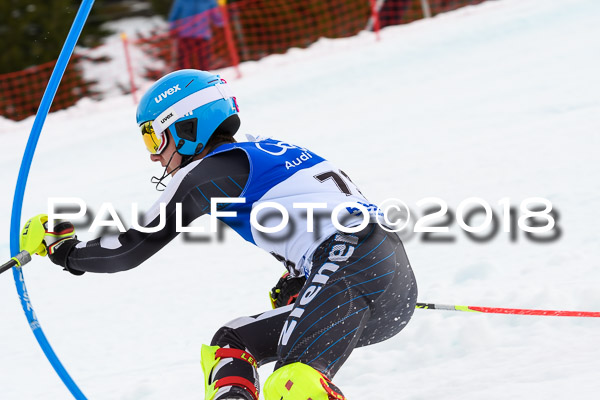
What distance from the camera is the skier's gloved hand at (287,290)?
2896 millimetres

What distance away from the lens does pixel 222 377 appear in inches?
94.9

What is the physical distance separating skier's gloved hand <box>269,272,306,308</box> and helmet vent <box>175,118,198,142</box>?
628 mm

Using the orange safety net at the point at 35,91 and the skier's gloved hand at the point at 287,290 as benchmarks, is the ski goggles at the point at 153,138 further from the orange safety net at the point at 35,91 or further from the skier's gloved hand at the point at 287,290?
the orange safety net at the point at 35,91

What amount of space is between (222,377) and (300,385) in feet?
1.21

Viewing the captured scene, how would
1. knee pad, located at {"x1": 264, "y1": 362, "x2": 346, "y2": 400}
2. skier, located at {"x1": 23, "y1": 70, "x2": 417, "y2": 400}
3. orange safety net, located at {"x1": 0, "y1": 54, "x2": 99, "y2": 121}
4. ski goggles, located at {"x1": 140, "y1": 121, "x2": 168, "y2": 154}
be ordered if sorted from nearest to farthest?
knee pad, located at {"x1": 264, "y1": 362, "x2": 346, "y2": 400}, skier, located at {"x1": 23, "y1": 70, "x2": 417, "y2": 400}, ski goggles, located at {"x1": 140, "y1": 121, "x2": 168, "y2": 154}, orange safety net, located at {"x1": 0, "y1": 54, "x2": 99, "y2": 121}

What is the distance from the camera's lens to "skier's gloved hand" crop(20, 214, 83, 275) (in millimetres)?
2607

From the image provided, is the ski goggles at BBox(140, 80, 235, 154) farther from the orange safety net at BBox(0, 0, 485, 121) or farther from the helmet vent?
the orange safety net at BBox(0, 0, 485, 121)

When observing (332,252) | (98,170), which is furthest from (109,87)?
(332,252)

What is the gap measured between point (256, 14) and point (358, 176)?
8446 mm

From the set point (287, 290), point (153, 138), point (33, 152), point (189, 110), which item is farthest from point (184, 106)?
point (287, 290)

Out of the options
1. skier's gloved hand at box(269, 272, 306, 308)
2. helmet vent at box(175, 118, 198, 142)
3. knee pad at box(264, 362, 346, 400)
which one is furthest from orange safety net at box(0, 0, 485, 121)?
knee pad at box(264, 362, 346, 400)

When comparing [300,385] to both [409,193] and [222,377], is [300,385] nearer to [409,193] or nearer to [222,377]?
[222,377]

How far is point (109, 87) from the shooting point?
14.9 m

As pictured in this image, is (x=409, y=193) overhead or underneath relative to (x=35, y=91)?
overhead
